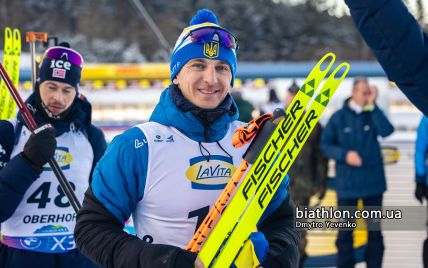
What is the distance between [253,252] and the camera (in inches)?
72.6

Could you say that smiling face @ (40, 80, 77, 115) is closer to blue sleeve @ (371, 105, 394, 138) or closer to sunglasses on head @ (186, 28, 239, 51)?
sunglasses on head @ (186, 28, 239, 51)

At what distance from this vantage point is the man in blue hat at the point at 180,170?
209cm

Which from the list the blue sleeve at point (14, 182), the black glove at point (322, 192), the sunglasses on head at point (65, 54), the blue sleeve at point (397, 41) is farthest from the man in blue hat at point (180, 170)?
the black glove at point (322, 192)

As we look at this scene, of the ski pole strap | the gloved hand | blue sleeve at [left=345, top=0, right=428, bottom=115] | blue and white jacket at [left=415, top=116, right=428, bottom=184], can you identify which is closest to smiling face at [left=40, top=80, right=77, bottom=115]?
the ski pole strap

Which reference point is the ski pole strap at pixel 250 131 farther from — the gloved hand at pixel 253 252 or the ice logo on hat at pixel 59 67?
the ice logo on hat at pixel 59 67

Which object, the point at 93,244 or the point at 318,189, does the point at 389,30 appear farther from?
the point at 318,189

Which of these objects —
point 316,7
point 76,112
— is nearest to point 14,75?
point 76,112

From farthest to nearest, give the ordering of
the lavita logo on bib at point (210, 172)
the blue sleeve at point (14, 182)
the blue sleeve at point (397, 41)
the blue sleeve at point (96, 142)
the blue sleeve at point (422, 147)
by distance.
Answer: the blue sleeve at point (422, 147) < the blue sleeve at point (96, 142) < the blue sleeve at point (14, 182) < the lavita logo on bib at point (210, 172) < the blue sleeve at point (397, 41)

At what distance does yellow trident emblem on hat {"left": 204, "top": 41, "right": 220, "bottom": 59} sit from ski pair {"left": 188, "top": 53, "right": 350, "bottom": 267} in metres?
0.49

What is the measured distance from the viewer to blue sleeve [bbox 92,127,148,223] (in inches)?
82.2

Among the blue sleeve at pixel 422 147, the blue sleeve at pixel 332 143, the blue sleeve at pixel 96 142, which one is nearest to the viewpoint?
the blue sleeve at pixel 96 142

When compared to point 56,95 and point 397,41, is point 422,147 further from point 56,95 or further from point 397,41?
point 397,41

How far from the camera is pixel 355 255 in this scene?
621 centimetres

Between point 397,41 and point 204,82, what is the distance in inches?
36.7
